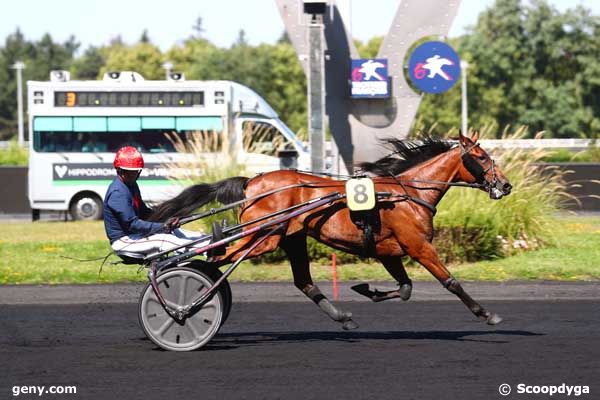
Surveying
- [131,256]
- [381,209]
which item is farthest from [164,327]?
[381,209]

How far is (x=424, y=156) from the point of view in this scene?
10.4 metres

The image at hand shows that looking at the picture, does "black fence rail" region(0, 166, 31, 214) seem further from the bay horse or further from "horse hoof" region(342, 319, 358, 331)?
"horse hoof" region(342, 319, 358, 331)

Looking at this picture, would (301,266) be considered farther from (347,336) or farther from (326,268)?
(326,268)

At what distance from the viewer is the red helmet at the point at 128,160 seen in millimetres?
9336

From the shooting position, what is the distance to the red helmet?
9.34m

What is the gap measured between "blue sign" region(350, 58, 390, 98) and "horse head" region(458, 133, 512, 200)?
7.82 m

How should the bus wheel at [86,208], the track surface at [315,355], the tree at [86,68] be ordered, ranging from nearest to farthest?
1. the track surface at [315,355]
2. the bus wheel at [86,208]
3. the tree at [86,68]

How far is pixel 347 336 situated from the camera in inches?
→ 395

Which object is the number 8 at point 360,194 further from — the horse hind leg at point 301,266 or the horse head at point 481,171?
the horse head at point 481,171

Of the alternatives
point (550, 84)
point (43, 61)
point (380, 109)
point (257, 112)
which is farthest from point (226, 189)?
point (43, 61)

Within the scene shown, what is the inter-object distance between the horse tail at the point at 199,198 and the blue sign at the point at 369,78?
8.22 m

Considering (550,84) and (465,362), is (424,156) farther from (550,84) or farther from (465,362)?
(550,84)

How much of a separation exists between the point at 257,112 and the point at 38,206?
19.1ft

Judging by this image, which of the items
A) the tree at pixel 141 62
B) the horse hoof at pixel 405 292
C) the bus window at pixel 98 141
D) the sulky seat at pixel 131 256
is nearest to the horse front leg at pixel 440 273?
the horse hoof at pixel 405 292
